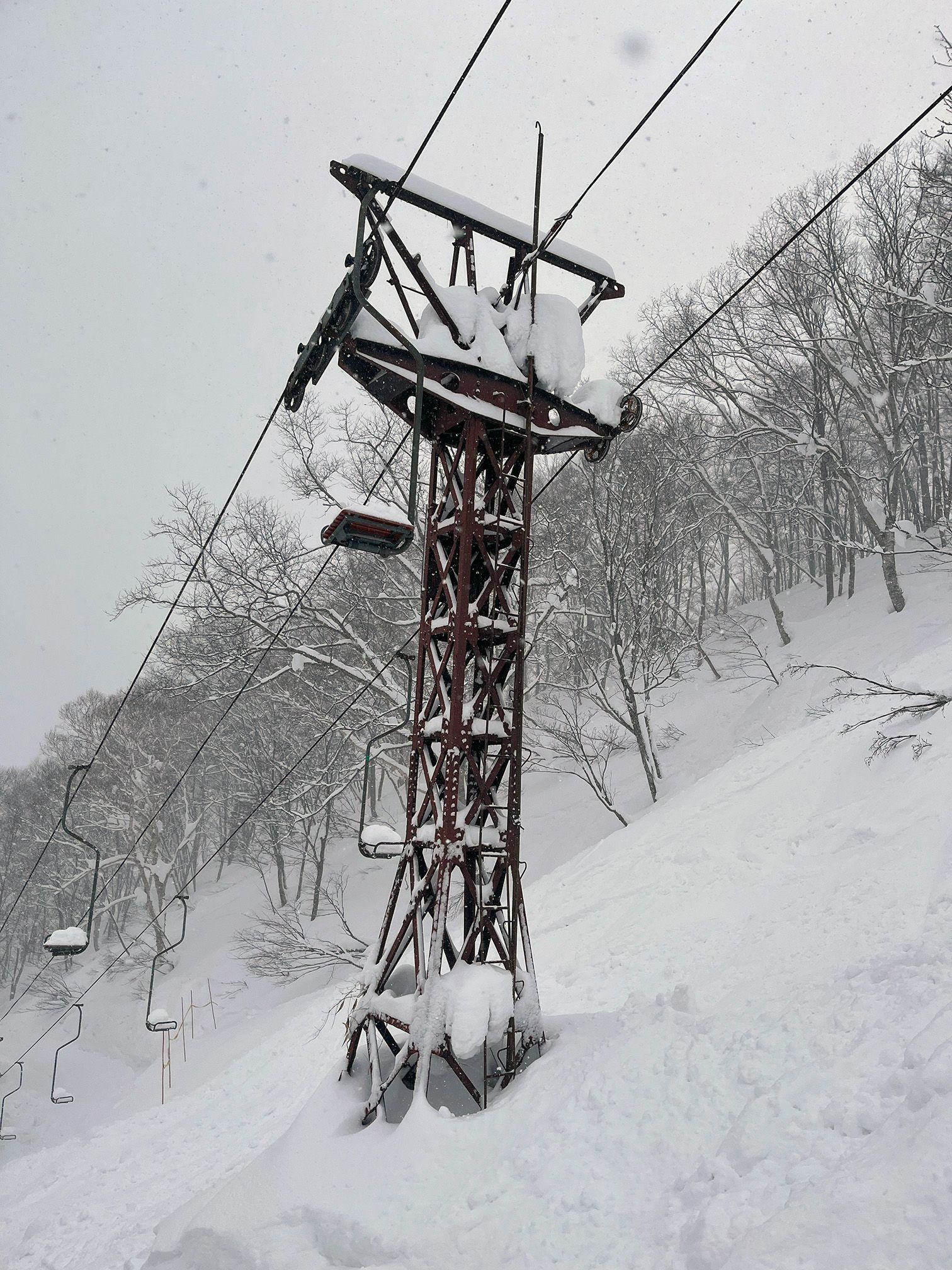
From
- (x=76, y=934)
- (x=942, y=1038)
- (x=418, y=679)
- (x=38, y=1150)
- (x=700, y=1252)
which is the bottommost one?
(x=38, y=1150)

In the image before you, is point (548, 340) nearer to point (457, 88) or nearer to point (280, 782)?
point (457, 88)

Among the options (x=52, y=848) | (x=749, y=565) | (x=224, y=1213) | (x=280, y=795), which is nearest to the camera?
(x=224, y=1213)

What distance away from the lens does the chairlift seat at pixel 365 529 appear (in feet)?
16.6

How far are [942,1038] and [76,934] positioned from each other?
466 inches

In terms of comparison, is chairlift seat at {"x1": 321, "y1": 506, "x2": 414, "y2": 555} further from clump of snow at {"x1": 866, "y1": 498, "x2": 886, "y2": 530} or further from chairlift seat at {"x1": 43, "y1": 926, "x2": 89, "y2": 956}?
clump of snow at {"x1": 866, "y1": 498, "x2": 886, "y2": 530}

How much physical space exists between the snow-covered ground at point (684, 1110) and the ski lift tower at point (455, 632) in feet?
1.62

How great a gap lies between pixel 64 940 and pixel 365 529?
9.84 m

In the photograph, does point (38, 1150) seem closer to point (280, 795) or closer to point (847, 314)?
point (280, 795)

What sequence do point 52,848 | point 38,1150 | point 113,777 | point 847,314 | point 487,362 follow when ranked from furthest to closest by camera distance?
point 52,848, point 113,777, point 847,314, point 38,1150, point 487,362

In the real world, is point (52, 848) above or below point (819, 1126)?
below

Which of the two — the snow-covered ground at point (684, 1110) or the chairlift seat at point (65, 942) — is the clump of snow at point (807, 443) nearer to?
the snow-covered ground at point (684, 1110)

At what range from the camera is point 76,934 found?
11055 millimetres

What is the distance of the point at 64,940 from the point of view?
36.0 feet

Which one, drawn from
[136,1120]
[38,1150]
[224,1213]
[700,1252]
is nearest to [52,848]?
[38,1150]
